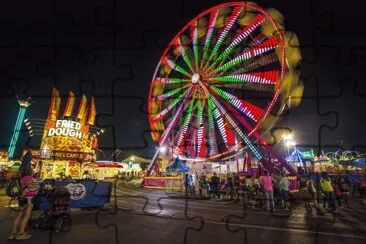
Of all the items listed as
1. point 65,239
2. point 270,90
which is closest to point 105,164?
point 270,90

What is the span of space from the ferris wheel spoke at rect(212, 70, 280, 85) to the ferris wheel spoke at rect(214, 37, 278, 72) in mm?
1272

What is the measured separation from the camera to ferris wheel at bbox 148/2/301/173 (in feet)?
82.3

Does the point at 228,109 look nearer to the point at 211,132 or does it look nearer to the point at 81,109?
the point at 211,132

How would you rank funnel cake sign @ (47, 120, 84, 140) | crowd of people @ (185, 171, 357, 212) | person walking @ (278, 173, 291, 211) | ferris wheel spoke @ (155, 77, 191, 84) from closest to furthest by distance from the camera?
crowd of people @ (185, 171, 357, 212) → person walking @ (278, 173, 291, 211) → ferris wheel spoke @ (155, 77, 191, 84) → funnel cake sign @ (47, 120, 84, 140)

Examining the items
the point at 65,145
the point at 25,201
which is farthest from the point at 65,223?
the point at 65,145

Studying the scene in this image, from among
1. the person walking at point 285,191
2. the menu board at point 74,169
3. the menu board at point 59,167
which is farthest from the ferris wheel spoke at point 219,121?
the menu board at point 74,169

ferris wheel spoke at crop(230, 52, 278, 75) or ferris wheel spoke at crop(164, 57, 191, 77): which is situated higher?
ferris wheel spoke at crop(164, 57, 191, 77)

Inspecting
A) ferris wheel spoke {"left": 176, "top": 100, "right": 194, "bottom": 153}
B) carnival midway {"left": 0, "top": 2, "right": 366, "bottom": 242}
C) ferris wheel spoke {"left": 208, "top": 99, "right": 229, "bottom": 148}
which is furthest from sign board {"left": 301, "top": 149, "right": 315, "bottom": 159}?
ferris wheel spoke {"left": 208, "top": 99, "right": 229, "bottom": 148}

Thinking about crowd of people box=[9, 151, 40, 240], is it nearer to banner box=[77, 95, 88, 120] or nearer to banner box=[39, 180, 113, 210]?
banner box=[39, 180, 113, 210]

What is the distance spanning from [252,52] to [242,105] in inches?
206

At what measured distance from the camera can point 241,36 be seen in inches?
1124

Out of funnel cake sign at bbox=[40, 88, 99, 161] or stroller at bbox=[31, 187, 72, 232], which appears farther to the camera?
funnel cake sign at bbox=[40, 88, 99, 161]

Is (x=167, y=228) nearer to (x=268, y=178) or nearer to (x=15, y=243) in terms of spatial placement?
(x=15, y=243)

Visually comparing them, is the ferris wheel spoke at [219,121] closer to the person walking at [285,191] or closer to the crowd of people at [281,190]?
the crowd of people at [281,190]
